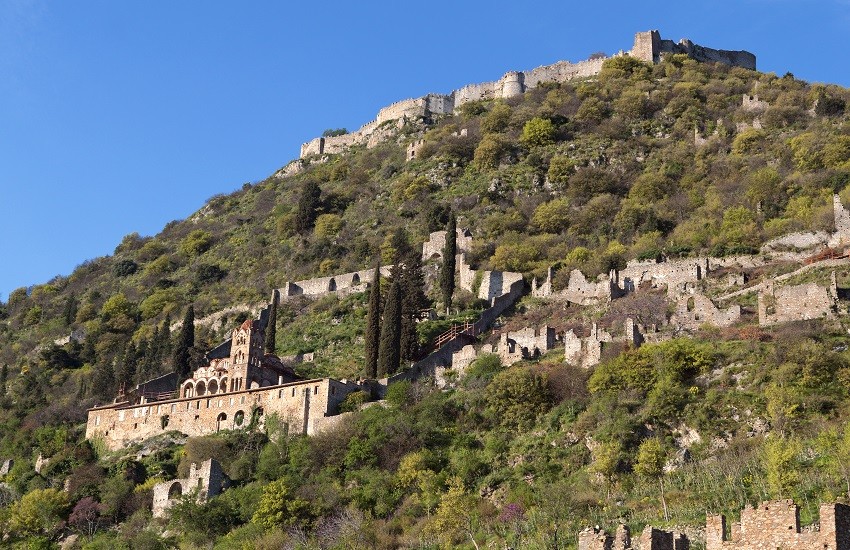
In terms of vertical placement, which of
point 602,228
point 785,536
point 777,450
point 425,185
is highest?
point 425,185

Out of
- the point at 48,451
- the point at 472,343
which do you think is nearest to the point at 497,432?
the point at 472,343

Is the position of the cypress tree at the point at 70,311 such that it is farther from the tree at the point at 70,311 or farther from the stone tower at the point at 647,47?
the stone tower at the point at 647,47

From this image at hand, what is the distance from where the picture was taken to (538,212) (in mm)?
96812

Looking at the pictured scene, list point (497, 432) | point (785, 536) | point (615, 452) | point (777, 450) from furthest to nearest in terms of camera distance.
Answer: point (497, 432)
point (615, 452)
point (777, 450)
point (785, 536)

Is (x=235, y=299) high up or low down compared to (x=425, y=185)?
down

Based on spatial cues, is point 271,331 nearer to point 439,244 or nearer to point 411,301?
point 411,301

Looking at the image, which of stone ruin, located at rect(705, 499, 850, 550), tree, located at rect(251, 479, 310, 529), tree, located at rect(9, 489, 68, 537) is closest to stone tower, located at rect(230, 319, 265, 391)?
tree, located at rect(9, 489, 68, 537)

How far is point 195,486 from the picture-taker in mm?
59750

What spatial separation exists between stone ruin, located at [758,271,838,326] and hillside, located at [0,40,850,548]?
18 cm

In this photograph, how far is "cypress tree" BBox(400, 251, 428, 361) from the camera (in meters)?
68.6

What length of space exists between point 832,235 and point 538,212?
2724cm

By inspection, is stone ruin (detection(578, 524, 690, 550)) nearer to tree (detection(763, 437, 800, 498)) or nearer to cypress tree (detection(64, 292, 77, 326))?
tree (detection(763, 437, 800, 498))

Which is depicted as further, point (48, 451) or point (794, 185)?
point (794, 185)

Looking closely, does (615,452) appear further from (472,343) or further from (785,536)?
(785,536)
